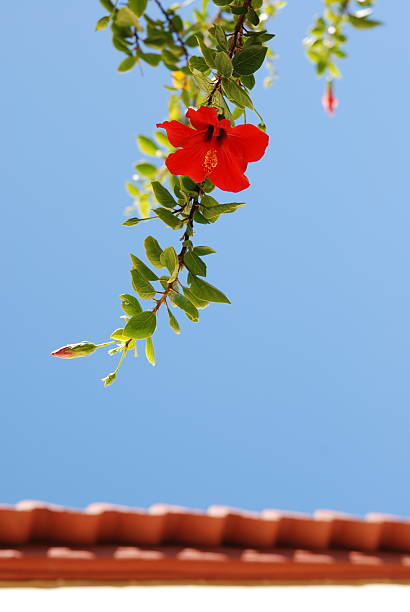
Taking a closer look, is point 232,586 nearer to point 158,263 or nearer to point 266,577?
point 266,577

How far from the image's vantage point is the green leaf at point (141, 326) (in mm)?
1028

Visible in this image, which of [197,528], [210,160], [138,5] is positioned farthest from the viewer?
[197,528]

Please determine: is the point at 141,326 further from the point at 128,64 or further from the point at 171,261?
the point at 128,64

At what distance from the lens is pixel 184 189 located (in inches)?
42.0

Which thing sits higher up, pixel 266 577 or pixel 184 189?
pixel 184 189

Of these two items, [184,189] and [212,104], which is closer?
[212,104]

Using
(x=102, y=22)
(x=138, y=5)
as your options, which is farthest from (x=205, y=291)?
(x=102, y=22)

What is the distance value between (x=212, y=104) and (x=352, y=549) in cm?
213

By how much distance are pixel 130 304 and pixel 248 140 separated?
0.37 meters

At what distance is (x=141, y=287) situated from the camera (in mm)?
1052

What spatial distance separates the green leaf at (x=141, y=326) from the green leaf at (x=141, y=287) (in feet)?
0.11

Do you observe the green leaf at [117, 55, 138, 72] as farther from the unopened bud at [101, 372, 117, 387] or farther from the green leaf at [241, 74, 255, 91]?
the unopened bud at [101, 372, 117, 387]

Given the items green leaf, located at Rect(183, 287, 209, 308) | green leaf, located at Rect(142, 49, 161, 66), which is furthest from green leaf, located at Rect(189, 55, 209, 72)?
green leaf, located at Rect(142, 49, 161, 66)
